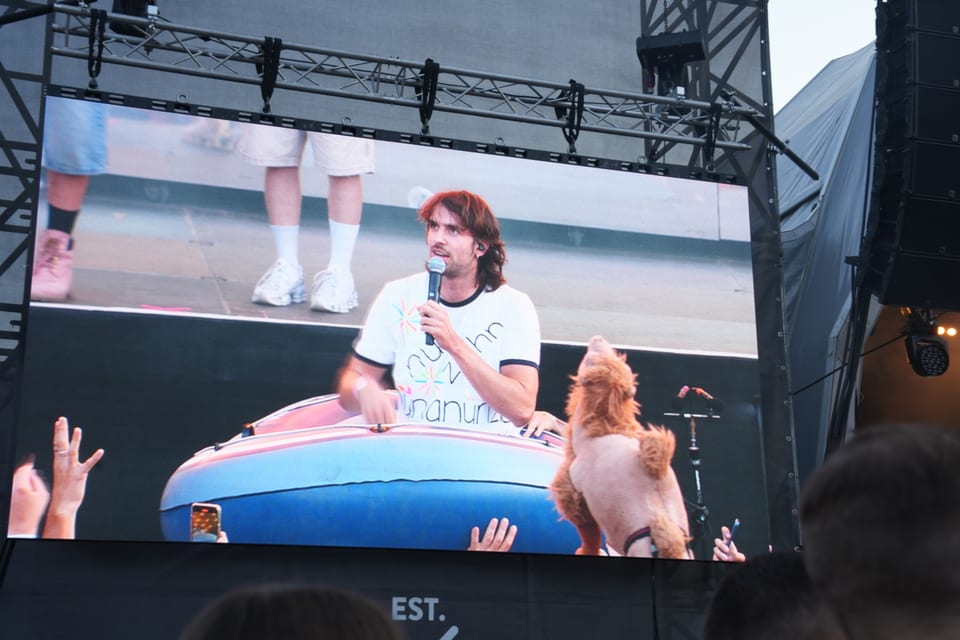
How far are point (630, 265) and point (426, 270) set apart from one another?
4.72 feet

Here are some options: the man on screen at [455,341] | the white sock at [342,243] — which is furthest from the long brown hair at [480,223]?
the white sock at [342,243]

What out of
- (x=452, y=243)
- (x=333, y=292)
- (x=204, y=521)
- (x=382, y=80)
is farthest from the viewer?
(x=382, y=80)

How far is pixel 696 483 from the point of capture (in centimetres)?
741

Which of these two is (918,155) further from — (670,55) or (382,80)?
(382,80)

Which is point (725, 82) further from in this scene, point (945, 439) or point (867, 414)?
point (945, 439)

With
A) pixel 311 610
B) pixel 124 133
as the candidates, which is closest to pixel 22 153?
pixel 124 133

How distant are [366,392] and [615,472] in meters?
1.68

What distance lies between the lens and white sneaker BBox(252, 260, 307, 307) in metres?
6.91

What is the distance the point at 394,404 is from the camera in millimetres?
6941

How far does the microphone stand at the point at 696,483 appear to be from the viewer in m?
7.30

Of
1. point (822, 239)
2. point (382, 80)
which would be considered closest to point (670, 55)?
point (382, 80)

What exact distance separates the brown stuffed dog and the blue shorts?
10.7 ft

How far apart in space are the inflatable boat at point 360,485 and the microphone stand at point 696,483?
32.4 inches

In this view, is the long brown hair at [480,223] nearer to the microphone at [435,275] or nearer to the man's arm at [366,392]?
the microphone at [435,275]
